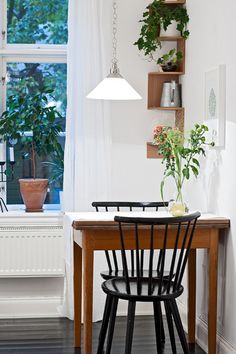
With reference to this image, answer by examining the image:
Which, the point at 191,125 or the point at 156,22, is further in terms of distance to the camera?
the point at 156,22

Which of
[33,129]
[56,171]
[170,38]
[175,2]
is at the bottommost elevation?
[56,171]

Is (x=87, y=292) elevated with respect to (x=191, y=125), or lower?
lower

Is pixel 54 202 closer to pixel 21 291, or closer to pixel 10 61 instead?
pixel 21 291

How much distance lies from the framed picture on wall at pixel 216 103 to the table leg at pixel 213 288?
56 centimetres

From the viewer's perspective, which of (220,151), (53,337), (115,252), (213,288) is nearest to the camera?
(213,288)

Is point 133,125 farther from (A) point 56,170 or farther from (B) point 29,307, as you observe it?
(B) point 29,307

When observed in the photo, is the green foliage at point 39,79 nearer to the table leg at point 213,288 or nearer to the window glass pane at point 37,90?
the window glass pane at point 37,90

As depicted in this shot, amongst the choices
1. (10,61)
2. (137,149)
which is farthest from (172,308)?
(10,61)

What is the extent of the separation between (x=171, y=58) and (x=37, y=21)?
113cm

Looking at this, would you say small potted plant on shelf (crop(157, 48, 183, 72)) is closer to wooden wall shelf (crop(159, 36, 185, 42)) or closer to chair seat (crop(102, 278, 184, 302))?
wooden wall shelf (crop(159, 36, 185, 42))

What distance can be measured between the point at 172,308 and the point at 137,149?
1.74 metres

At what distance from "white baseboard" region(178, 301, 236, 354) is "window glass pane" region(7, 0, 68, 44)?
2.25m

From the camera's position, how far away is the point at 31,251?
5215 millimetres


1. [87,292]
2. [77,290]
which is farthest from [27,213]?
[87,292]
